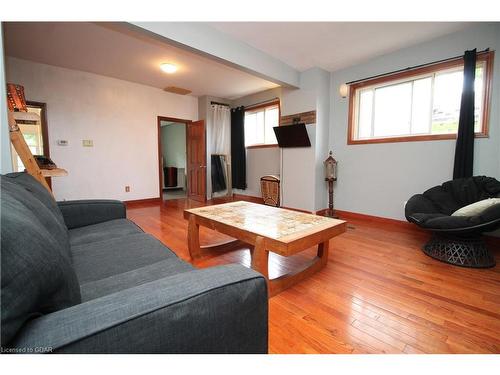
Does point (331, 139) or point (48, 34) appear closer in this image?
point (48, 34)

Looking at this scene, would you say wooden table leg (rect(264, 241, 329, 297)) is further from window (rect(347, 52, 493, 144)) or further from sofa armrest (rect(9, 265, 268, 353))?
window (rect(347, 52, 493, 144))

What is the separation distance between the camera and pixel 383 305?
61.7 inches

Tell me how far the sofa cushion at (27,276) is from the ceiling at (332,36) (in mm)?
2793

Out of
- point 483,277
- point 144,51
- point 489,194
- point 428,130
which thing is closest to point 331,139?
point 428,130

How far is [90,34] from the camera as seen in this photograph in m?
2.84

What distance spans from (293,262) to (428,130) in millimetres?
2607

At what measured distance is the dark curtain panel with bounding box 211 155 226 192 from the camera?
5.77 meters

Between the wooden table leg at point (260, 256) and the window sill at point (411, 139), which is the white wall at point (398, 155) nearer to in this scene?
the window sill at point (411, 139)

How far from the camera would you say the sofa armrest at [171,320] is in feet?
1.61

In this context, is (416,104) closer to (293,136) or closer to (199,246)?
(293,136)

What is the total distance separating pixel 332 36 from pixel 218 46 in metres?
1.38

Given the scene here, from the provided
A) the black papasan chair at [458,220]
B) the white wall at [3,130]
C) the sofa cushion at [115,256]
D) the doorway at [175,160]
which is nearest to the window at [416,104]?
the black papasan chair at [458,220]
